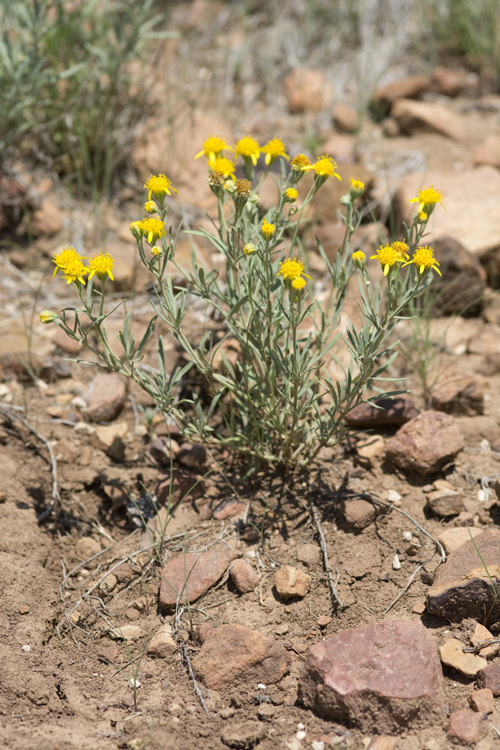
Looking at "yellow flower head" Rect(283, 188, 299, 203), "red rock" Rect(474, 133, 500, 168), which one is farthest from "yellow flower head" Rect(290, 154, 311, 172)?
"red rock" Rect(474, 133, 500, 168)

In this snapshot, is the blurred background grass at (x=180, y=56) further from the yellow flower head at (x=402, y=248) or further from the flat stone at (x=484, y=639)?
the flat stone at (x=484, y=639)

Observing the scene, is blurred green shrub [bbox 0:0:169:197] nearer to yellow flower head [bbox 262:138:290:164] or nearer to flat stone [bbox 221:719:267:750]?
yellow flower head [bbox 262:138:290:164]

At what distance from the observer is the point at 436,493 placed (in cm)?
292

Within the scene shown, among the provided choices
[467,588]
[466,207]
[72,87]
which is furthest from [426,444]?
[72,87]

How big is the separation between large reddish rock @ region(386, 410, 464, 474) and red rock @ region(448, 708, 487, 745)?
3.56 feet

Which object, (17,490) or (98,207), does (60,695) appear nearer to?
(17,490)

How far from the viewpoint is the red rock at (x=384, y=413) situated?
3.17 m

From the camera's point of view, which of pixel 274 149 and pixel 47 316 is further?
pixel 274 149

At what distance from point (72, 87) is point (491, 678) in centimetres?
452

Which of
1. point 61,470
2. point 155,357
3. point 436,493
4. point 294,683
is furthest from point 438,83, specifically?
point 294,683

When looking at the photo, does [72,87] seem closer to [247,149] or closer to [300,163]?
[247,149]

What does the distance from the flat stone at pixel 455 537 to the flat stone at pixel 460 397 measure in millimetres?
777

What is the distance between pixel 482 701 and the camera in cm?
215

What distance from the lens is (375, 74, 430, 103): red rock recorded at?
5.98m
